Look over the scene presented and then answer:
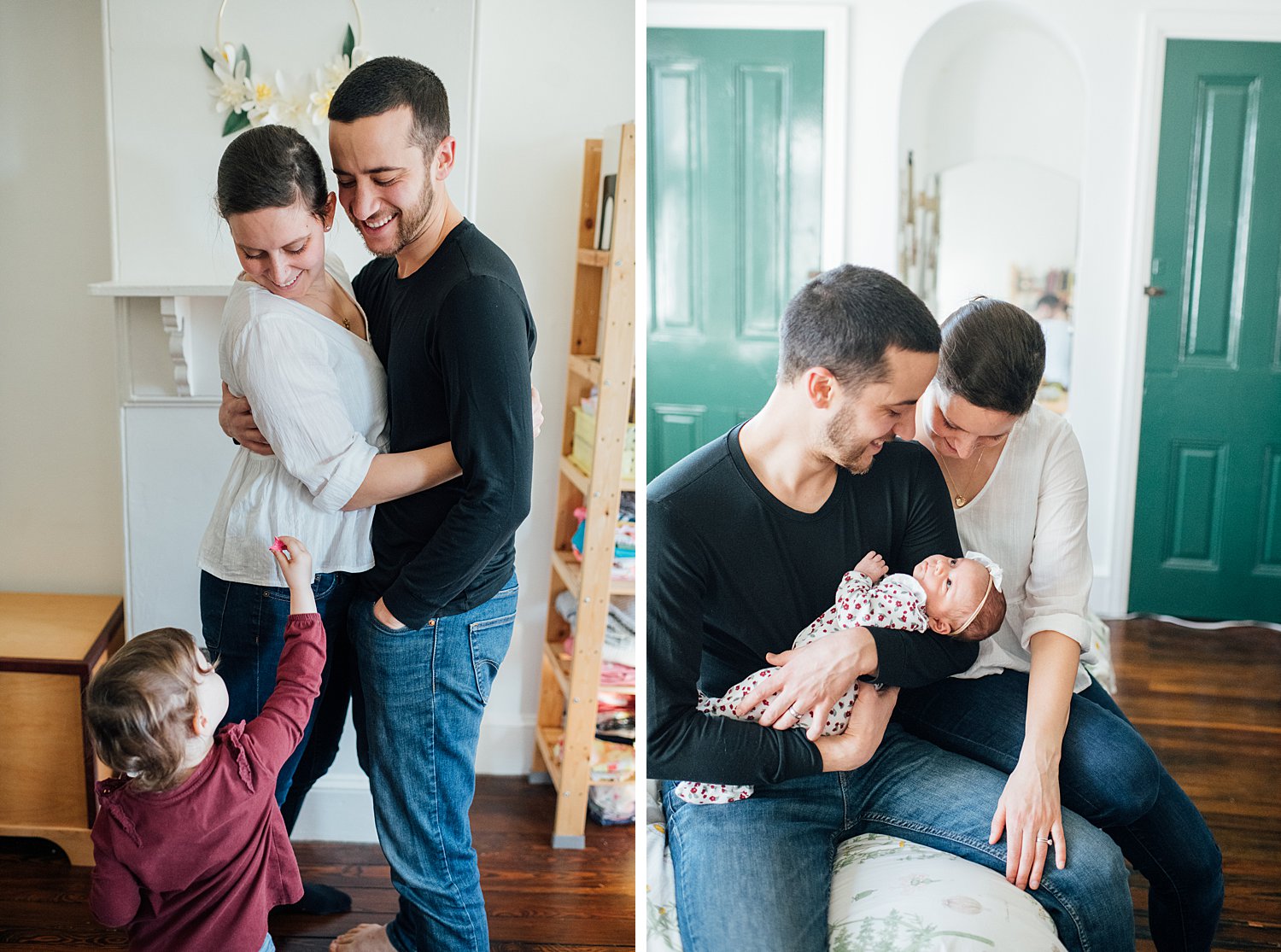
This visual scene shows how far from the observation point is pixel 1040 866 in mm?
1007

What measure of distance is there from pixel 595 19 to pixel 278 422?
32.0 inches

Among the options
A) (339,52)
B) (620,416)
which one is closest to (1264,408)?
(620,416)

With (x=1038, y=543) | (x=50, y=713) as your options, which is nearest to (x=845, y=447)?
(x=1038, y=543)

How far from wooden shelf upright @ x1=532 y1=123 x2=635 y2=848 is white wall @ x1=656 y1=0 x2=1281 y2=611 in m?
0.67

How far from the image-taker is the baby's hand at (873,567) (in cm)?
102

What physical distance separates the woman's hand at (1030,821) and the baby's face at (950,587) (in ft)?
0.59

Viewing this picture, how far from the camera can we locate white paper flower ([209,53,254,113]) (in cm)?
134

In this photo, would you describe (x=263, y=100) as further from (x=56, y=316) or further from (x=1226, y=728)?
(x=1226, y=728)

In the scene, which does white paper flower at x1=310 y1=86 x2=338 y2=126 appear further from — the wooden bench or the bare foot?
the bare foot

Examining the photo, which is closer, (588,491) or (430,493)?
(430,493)

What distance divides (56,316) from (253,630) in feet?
1.75

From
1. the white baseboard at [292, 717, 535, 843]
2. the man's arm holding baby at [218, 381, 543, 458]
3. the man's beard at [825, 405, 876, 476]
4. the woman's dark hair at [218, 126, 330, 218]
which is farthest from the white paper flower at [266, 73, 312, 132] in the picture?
the white baseboard at [292, 717, 535, 843]

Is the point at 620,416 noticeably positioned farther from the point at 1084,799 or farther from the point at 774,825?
the point at 1084,799

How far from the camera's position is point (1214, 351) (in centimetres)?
105
